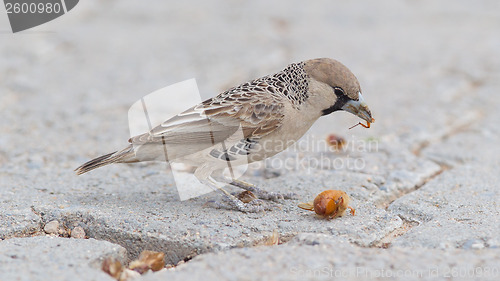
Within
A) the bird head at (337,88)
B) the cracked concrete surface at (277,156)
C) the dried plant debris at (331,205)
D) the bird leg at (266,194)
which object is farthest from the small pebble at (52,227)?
the bird head at (337,88)

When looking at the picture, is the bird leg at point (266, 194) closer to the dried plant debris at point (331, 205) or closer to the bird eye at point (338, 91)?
the dried plant debris at point (331, 205)

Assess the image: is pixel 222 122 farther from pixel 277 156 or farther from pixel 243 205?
pixel 277 156

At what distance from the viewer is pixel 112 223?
Answer: 11.4 ft

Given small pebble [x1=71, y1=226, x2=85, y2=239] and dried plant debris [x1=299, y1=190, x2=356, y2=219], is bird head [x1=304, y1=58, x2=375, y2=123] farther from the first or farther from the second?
small pebble [x1=71, y1=226, x2=85, y2=239]

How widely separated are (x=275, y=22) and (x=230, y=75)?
195 cm

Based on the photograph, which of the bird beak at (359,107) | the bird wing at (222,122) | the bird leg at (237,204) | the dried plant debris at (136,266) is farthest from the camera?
the bird beak at (359,107)

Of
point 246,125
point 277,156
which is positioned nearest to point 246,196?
point 246,125

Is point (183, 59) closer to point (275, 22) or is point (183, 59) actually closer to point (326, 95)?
point (275, 22)

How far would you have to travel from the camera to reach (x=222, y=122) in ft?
13.0

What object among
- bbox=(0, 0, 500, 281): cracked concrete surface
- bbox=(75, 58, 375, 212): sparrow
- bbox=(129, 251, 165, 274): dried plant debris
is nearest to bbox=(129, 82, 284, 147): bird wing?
bbox=(75, 58, 375, 212): sparrow

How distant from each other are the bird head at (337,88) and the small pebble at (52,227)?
1939 mm

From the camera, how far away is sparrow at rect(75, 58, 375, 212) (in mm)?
3920

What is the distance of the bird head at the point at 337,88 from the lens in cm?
398

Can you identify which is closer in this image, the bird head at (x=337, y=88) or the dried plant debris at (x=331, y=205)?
the dried plant debris at (x=331, y=205)
